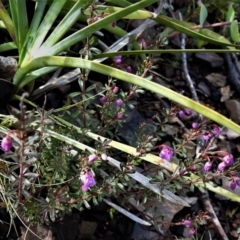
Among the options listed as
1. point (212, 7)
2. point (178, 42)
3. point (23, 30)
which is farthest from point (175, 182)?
point (212, 7)

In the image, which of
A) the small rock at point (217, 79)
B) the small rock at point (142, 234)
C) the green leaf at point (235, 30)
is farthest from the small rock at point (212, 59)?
the small rock at point (142, 234)

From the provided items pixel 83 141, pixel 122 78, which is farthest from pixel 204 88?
pixel 122 78

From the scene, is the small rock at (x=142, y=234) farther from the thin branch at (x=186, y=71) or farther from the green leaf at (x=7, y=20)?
the green leaf at (x=7, y=20)

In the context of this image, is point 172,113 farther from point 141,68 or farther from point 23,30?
point 23,30

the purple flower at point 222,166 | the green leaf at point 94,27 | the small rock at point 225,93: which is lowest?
the small rock at point 225,93

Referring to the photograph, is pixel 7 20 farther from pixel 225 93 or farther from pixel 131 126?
pixel 225 93

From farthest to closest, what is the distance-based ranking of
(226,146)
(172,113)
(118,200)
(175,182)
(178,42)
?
(178,42) < (226,146) < (118,200) < (172,113) < (175,182)

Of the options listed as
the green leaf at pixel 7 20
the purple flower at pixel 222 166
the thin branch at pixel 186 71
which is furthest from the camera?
the thin branch at pixel 186 71

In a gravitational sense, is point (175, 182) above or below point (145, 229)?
above
